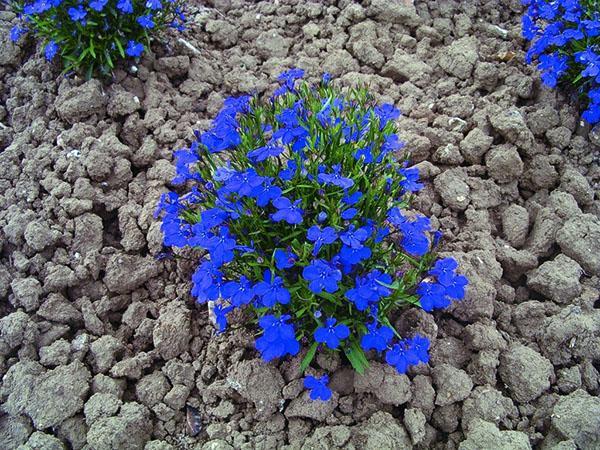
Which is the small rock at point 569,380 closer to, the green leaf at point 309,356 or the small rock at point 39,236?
the green leaf at point 309,356

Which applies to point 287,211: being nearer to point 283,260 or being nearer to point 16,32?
point 283,260

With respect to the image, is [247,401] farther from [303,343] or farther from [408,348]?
[408,348]

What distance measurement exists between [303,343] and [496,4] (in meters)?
3.08

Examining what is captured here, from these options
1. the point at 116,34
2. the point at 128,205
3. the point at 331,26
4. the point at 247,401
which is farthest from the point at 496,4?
the point at 247,401

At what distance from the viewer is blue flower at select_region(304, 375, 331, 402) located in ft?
8.48

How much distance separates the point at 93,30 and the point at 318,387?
8.75 ft

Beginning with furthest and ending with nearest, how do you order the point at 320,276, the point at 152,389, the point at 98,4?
the point at 98,4 → the point at 152,389 → the point at 320,276

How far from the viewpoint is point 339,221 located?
2.48 meters

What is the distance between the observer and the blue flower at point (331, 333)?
97.5 inches

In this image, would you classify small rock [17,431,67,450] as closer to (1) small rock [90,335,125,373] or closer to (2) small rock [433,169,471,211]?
(1) small rock [90,335,125,373]

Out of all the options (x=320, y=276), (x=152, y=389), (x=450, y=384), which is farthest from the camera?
(x=152, y=389)

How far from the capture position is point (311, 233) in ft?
7.70

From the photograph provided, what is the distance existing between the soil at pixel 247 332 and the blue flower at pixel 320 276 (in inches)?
26.3

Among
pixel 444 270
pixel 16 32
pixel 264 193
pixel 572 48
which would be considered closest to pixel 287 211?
pixel 264 193
